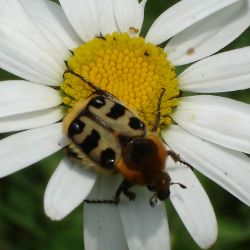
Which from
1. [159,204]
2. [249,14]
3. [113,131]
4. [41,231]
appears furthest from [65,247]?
[249,14]

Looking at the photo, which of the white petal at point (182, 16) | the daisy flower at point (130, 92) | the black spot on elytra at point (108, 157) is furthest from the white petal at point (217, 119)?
the black spot on elytra at point (108, 157)

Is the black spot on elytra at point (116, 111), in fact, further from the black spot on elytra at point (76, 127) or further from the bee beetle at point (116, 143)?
the black spot on elytra at point (76, 127)

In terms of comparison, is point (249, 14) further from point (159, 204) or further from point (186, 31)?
point (159, 204)

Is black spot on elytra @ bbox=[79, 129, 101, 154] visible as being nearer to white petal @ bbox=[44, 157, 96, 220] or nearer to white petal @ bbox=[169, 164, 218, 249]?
white petal @ bbox=[44, 157, 96, 220]

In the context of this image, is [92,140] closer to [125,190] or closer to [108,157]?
[108,157]

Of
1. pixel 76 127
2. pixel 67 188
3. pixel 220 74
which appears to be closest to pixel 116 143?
pixel 76 127

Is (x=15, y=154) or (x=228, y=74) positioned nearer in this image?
(x=15, y=154)

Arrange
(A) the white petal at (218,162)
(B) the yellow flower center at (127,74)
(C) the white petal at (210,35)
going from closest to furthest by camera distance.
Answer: (A) the white petal at (218,162) < (B) the yellow flower center at (127,74) < (C) the white petal at (210,35)
